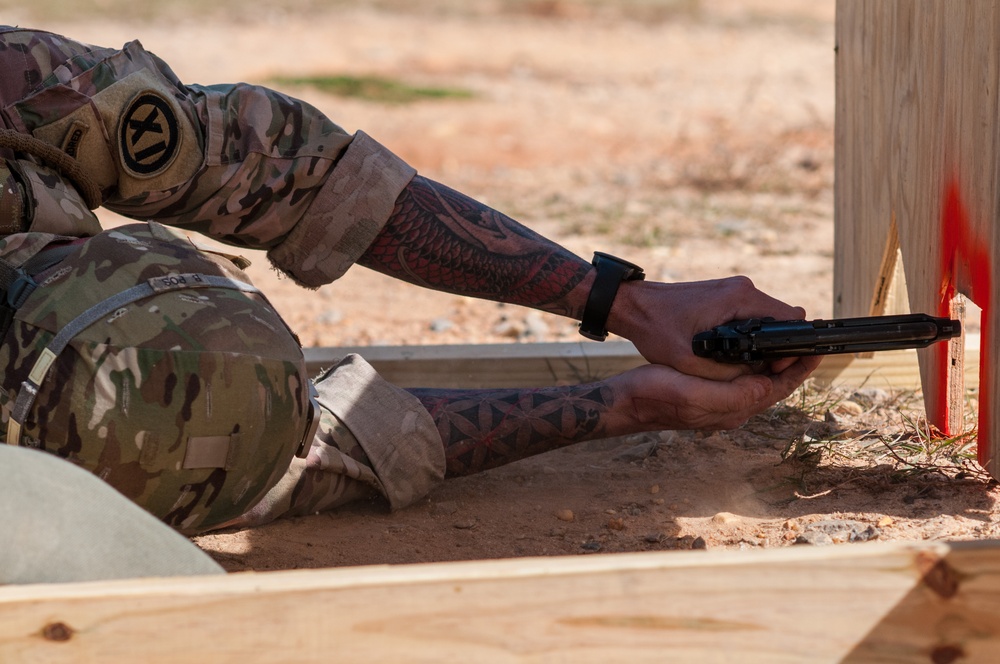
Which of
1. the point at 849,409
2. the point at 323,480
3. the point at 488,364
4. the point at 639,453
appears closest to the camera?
the point at 323,480

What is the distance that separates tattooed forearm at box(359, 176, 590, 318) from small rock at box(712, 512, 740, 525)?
506 millimetres

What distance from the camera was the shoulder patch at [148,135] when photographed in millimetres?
1900

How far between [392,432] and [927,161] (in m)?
1.16

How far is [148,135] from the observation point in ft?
6.34

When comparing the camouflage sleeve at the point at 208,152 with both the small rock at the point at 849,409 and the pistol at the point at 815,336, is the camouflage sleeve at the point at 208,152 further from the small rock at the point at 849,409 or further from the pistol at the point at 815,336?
the small rock at the point at 849,409

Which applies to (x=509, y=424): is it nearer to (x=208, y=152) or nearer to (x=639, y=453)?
(x=639, y=453)

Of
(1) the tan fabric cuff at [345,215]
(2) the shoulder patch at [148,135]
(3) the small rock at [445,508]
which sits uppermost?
(2) the shoulder patch at [148,135]

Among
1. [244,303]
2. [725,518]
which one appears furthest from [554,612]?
[725,518]

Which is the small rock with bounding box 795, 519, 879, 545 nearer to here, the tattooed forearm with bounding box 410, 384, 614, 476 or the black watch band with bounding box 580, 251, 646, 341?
the tattooed forearm with bounding box 410, 384, 614, 476

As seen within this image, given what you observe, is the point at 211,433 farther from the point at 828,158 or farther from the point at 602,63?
the point at 602,63

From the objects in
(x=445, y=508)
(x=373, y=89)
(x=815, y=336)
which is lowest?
(x=445, y=508)

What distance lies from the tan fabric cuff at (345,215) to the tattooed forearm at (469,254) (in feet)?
0.13

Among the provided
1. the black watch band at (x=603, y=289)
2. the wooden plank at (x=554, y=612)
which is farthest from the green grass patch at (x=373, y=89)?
the wooden plank at (x=554, y=612)

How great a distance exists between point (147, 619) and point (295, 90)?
8.48m
